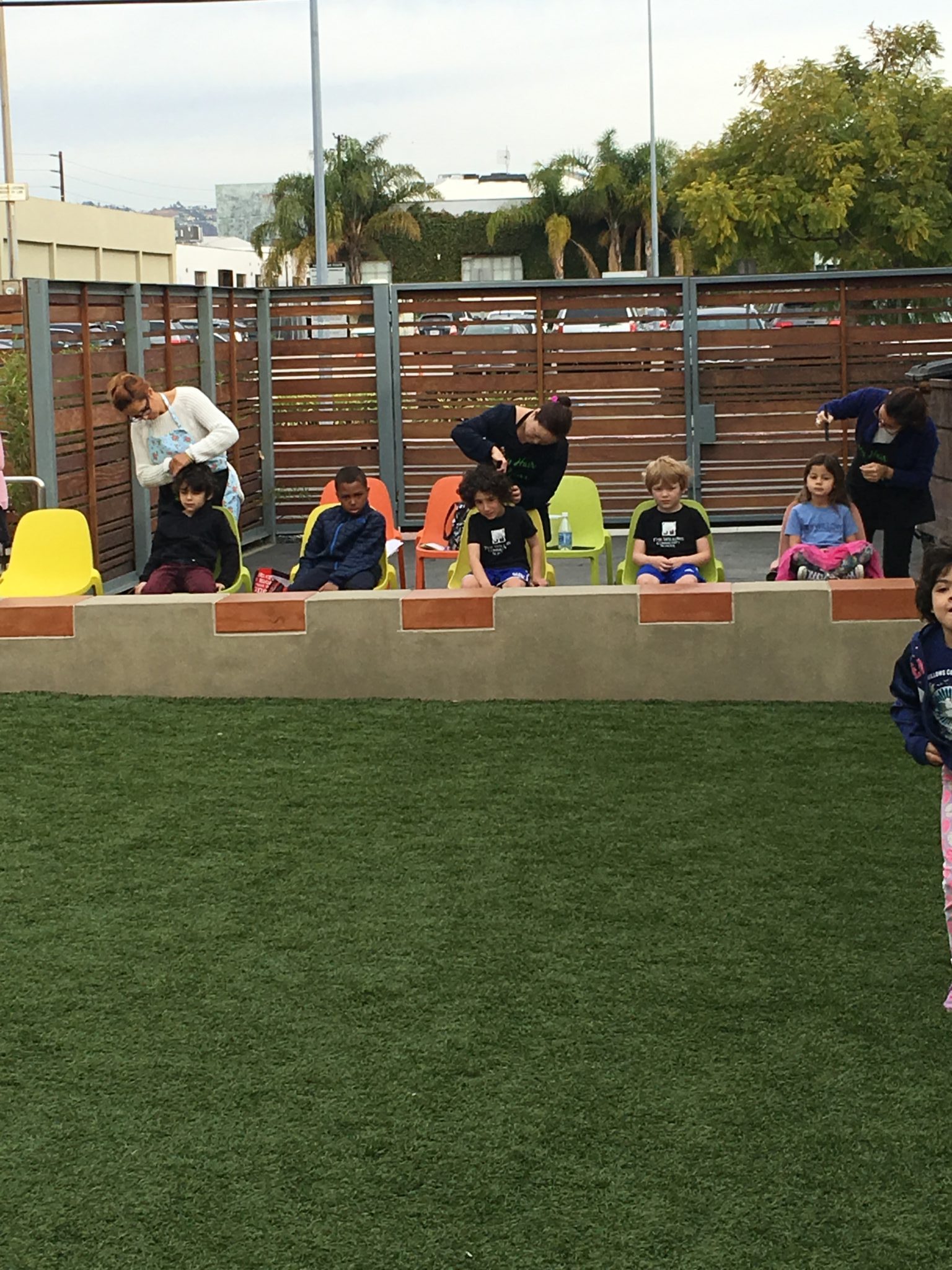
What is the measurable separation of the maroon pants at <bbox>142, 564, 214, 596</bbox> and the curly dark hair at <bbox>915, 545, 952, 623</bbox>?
5349 mm

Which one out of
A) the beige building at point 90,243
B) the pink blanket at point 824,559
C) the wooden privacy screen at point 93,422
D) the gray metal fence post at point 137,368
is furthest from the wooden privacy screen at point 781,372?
the beige building at point 90,243

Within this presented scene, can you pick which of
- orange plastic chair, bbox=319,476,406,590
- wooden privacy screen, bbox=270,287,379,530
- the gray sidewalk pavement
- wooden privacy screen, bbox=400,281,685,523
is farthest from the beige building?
orange plastic chair, bbox=319,476,406,590

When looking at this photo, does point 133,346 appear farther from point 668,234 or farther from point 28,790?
point 668,234

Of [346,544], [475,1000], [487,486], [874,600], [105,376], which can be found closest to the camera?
[475,1000]

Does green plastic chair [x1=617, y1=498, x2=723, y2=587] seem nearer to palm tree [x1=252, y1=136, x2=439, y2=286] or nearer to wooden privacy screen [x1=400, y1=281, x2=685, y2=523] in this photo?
wooden privacy screen [x1=400, y1=281, x2=685, y2=523]

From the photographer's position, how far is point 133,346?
12.4 meters

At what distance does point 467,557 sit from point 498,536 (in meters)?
0.38

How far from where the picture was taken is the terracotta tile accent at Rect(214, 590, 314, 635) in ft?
26.3

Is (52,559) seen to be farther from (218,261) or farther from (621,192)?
(218,261)

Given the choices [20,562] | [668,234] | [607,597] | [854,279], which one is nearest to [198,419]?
[20,562]

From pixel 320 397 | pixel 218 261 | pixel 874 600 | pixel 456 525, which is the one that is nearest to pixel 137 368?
pixel 456 525

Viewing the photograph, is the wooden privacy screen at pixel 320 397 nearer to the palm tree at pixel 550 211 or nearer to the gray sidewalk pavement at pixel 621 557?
the gray sidewalk pavement at pixel 621 557

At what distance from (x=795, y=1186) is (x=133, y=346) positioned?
9.66 meters

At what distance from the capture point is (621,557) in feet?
47.2
